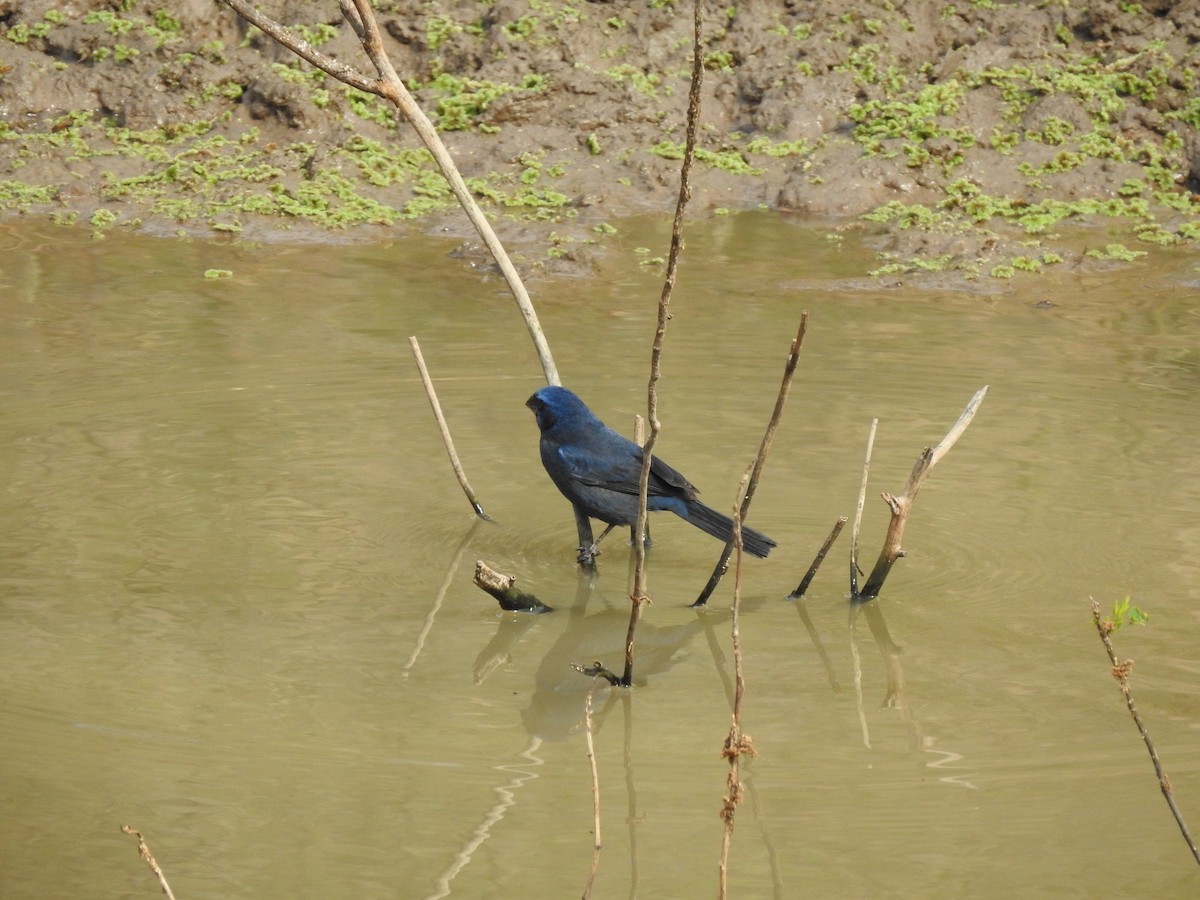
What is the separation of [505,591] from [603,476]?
680 millimetres

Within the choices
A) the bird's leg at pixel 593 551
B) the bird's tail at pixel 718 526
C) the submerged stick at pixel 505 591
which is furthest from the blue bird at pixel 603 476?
the submerged stick at pixel 505 591

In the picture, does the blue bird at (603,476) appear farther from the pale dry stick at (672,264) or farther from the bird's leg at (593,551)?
the pale dry stick at (672,264)

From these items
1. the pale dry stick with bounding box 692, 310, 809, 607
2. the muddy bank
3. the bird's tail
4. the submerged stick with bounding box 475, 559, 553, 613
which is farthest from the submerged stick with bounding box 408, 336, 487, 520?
the muddy bank

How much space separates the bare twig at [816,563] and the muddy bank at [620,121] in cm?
571

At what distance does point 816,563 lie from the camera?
5668mm

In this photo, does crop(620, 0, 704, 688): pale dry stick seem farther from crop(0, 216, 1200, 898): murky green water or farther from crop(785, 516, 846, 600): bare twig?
crop(785, 516, 846, 600): bare twig

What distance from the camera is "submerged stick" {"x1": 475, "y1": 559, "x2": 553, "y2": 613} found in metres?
5.31

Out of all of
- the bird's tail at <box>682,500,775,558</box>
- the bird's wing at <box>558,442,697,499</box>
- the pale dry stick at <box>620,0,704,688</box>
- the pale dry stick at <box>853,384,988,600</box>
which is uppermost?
the pale dry stick at <box>620,0,704,688</box>

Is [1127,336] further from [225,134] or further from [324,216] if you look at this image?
[225,134]

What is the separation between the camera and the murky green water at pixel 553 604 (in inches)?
161

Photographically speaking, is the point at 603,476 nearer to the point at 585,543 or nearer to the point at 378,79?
the point at 585,543

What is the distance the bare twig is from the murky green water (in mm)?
56

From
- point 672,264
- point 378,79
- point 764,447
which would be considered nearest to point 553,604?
point 764,447

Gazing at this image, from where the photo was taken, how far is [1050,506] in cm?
672
